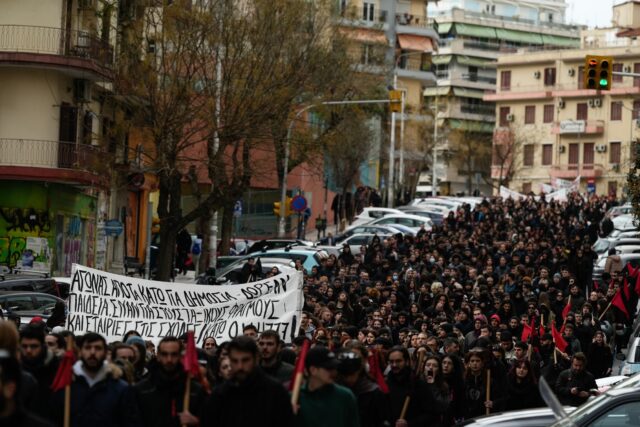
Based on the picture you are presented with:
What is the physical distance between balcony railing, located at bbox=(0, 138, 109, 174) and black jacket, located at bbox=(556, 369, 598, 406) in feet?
76.6

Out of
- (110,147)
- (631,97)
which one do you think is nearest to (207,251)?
(110,147)

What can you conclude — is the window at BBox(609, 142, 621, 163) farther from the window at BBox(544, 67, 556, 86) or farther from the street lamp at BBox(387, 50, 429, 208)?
the street lamp at BBox(387, 50, 429, 208)

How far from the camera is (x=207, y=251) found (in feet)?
157

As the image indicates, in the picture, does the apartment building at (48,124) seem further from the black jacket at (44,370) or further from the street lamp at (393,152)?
the black jacket at (44,370)

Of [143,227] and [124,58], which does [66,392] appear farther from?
[143,227]

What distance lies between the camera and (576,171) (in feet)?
350

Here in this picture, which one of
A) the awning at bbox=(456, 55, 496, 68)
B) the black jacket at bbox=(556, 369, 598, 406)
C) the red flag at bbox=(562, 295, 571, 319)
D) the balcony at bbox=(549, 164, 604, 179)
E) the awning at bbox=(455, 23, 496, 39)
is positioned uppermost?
the awning at bbox=(455, 23, 496, 39)

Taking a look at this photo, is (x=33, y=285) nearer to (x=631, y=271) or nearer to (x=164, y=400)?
(x=631, y=271)

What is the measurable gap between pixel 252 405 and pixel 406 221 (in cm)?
4719

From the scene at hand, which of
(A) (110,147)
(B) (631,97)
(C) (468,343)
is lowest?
(C) (468,343)

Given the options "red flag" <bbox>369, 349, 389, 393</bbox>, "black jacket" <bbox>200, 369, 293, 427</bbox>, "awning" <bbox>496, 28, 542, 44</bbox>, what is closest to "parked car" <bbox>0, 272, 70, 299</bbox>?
"red flag" <bbox>369, 349, 389, 393</bbox>

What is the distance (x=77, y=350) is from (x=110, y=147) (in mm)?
32043

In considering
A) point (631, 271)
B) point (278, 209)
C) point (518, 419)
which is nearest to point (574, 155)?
point (278, 209)

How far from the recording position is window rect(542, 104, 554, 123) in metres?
109
